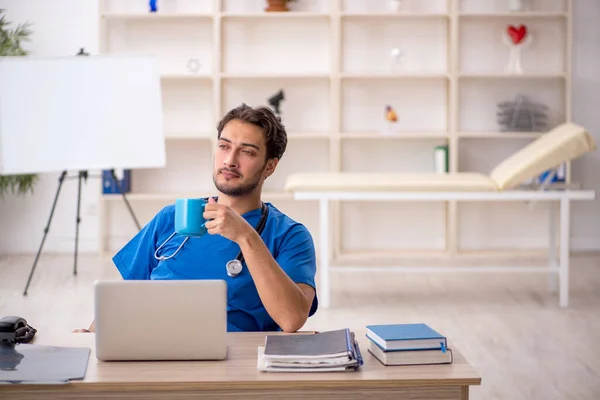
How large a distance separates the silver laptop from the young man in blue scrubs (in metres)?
0.30

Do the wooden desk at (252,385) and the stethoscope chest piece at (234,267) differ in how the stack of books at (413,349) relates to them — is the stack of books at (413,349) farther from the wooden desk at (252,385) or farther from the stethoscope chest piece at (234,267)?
the stethoscope chest piece at (234,267)

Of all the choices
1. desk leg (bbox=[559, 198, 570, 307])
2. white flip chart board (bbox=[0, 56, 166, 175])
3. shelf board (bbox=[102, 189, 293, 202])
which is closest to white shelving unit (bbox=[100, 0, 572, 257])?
shelf board (bbox=[102, 189, 293, 202])

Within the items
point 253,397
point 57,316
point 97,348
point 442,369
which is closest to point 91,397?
point 97,348

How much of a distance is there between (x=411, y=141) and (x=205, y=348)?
15.7ft

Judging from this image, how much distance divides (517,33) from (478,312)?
7.83 feet

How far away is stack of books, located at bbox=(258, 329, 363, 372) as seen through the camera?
145 centimetres

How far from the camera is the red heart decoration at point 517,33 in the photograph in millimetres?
5824

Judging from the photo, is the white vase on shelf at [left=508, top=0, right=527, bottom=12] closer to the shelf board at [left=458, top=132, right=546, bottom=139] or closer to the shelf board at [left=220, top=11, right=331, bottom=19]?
the shelf board at [left=458, top=132, right=546, bottom=139]

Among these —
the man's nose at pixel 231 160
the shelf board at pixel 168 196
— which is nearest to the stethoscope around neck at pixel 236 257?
the man's nose at pixel 231 160

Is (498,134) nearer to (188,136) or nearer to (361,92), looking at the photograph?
(361,92)

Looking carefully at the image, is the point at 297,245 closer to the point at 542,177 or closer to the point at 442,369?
the point at 442,369

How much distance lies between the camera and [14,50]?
18.6 feet

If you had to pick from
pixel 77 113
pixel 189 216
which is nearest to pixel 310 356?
pixel 189 216

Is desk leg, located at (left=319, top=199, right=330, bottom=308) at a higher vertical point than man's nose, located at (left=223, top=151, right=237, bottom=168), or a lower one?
lower
